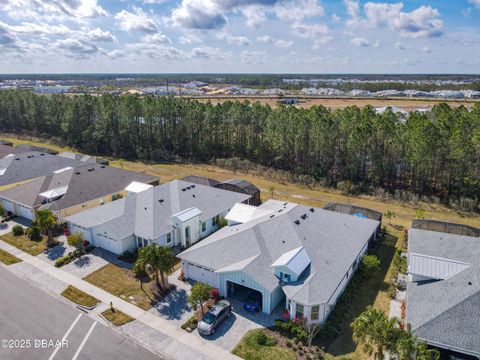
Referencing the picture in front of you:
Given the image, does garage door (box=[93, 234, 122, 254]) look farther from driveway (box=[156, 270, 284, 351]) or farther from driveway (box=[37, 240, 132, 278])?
driveway (box=[156, 270, 284, 351])

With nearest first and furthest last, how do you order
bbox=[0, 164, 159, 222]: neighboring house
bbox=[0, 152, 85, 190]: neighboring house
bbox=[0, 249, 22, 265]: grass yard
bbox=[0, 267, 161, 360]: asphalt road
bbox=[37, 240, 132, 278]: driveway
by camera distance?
bbox=[0, 267, 161, 360]: asphalt road < bbox=[37, 240, 132, 278]: driveway < bbox=[0, 249, 22, 265]: grass yard < bbox=[0, 164, 159, 222]: neighboring house < bbox=[0, 152, 85, 190]: neighboring house

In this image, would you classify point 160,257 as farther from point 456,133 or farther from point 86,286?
point 456,133

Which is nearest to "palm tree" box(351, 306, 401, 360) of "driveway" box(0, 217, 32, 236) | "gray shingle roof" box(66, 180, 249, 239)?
"gray shingle roof" box(66, 180, 249, 239)

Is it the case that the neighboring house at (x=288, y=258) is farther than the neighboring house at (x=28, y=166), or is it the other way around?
the neighboring house at (x=28, y=166)

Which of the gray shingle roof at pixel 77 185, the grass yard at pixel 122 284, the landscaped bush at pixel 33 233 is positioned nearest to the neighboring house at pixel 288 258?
the grass yard at pixel 122 284

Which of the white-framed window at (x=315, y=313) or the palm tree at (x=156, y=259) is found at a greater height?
the palm tree at (x=156, y=259)

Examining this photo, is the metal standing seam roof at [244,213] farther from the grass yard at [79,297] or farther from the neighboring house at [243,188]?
the grass yard at [79,297]
